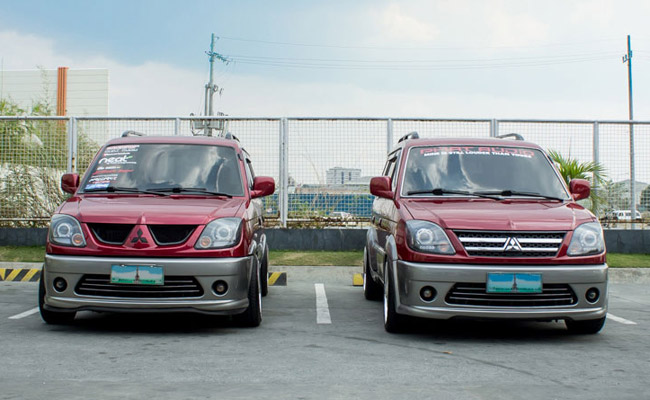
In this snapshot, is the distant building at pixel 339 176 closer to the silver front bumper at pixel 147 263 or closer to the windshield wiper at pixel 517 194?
the windshield wiper at pixel 517 194

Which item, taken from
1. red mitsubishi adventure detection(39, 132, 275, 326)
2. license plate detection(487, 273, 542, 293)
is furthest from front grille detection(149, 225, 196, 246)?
license plate detection(487, 273, 542, 293)

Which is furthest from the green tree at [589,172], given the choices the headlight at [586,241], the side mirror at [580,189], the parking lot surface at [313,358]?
the headlight at [586,241]

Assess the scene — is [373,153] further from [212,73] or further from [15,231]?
[212,73]

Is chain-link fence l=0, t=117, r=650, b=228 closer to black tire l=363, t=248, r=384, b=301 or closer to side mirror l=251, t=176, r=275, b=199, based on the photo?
black tire l=363, t=248, r=384, b=301

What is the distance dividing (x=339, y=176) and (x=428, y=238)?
686 centimetres

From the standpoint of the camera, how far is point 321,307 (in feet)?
25.2

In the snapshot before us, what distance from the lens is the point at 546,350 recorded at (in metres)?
5.37

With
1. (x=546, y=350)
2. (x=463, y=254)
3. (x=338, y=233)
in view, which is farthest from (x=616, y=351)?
(x=338, y=233)

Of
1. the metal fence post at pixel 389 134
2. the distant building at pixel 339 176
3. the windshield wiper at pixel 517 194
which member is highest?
the metal fence post at pixel 389 134

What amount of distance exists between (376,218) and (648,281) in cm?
539

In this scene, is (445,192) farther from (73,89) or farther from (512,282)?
(73,89)

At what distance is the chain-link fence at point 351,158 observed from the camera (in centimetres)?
1234

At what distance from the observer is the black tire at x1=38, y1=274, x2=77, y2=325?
603 centimetres

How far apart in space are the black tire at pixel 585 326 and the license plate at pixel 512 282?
2.63 ft
